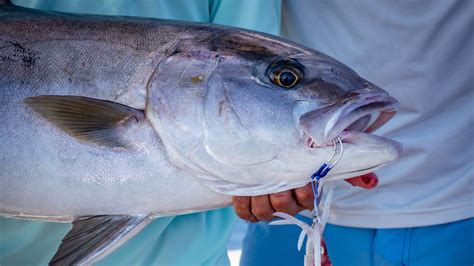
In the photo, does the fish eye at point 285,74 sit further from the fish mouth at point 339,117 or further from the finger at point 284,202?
the finger at point 284,202

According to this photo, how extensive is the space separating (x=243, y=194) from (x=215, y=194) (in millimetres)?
67

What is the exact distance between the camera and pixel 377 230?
2760 millimetres

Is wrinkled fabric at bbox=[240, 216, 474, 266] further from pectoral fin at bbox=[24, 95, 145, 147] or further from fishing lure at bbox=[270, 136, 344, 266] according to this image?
pectoral fin at bbox=[24, 95, 145, 147]

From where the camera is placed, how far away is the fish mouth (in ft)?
5.53

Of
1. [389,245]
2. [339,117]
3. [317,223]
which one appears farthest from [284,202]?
[389,245]

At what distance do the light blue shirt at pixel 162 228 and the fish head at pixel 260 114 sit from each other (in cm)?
33

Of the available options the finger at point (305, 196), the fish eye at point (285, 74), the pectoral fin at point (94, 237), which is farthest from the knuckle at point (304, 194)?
the pectoral fin at point (94, 237)

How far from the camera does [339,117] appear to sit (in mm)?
1692

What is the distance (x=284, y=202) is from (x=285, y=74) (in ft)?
1.00

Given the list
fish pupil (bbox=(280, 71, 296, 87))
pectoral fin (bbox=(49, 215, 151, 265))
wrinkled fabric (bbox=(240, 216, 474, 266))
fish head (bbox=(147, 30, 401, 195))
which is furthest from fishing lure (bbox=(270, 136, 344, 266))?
wrinkled fabric (bbox=(240, 216, 474, 266))

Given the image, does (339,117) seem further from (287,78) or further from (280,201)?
(280,201)

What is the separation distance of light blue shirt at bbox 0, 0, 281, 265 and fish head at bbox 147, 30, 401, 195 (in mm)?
326

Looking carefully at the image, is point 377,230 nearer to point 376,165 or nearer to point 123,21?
point 376,165

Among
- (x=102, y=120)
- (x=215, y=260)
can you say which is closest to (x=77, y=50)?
(x=102, y=120)
